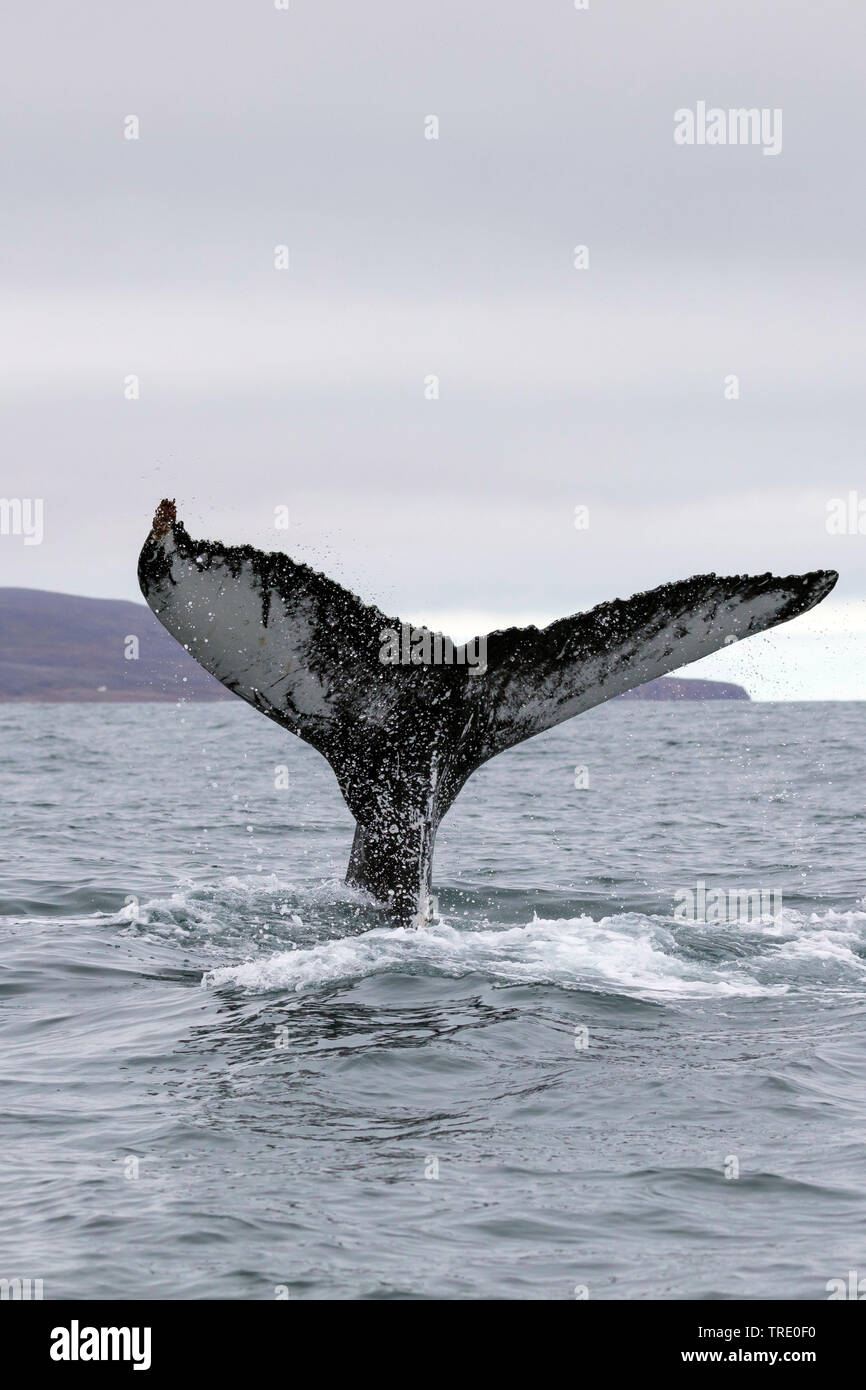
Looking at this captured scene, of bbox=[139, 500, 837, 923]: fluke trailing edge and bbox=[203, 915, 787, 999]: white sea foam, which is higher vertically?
bbox=[139, 500, 837, 923]: fluke trailing edge

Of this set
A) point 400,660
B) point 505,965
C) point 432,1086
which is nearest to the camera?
point 432,1086

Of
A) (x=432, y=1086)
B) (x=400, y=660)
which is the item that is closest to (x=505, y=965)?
(x=400, y=660)

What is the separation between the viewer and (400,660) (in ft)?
26.6

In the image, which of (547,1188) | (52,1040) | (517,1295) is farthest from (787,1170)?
(52,1040)

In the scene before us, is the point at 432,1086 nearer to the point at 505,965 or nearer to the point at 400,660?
the point at 400,660

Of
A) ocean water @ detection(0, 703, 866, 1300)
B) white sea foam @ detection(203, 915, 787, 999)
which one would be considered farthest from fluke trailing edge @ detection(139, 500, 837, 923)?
ocean water @ detection(0, 703, 866, 1300)

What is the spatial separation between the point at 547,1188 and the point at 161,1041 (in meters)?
2.64

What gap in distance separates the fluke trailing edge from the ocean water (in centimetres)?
117

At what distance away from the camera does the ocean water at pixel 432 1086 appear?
5.18 metres

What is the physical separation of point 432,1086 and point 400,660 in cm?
218

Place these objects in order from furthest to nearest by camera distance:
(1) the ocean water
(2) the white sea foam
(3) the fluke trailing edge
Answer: (2) the white sea foam
(3) the fluke trailing edge
(1) the ocean water

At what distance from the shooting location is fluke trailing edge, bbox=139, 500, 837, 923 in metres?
A: 7.16

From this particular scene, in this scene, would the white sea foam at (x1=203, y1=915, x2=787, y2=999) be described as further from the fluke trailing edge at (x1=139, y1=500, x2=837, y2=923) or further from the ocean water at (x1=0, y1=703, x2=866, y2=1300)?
the fluke trailing edge at (x1=139, y1=500, x2=837, y2=923)

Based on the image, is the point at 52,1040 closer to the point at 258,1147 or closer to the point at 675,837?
the point at 258,1147
